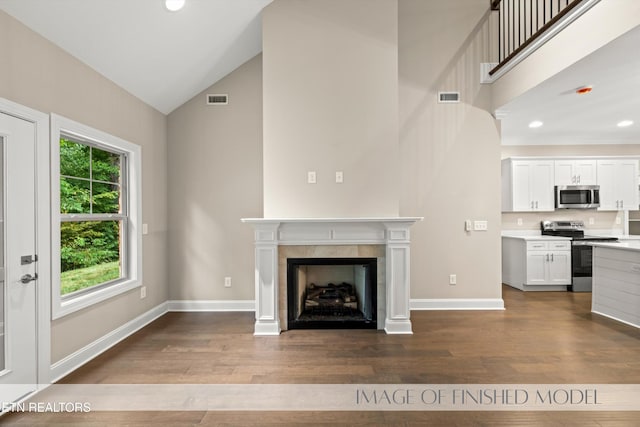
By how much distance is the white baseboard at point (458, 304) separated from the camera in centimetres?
447

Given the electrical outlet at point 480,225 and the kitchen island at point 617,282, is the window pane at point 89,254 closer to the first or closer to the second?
the electrical outlet at point 480,225

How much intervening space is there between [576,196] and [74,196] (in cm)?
721

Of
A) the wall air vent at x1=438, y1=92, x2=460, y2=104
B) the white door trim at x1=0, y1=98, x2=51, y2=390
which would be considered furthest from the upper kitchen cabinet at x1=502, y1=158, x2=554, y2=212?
the white door trim at x1=0, y1=98, x2=51, y2=390

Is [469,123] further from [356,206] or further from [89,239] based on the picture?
[89,239]

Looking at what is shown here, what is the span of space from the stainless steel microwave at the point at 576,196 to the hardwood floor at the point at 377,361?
8.13ft

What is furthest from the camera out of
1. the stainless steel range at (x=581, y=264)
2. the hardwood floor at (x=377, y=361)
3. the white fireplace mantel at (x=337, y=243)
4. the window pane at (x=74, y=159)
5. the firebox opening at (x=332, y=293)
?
the stainless steel range at (x=581, y=264)

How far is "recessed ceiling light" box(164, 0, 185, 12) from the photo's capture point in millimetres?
2908

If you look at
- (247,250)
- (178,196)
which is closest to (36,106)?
(178,196)

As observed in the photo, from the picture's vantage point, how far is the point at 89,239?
3.25 m

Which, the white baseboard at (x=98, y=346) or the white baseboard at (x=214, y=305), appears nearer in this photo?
the white baseboard at (x=98, y=346)

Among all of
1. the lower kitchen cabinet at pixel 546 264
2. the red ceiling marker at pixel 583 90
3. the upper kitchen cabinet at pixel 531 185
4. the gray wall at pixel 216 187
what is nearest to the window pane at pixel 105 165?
the gray wall at pixel 216 187

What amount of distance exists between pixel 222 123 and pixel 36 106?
2.21 metres

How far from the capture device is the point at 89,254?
3246 millimetres

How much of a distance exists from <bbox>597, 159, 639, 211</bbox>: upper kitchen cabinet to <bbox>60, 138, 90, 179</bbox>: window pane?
24.8 feet
